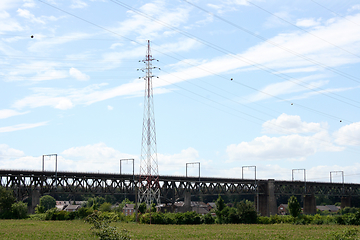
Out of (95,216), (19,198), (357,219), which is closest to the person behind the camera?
(95,216)

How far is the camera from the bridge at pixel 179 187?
81.8 metres

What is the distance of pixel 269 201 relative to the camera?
387ft

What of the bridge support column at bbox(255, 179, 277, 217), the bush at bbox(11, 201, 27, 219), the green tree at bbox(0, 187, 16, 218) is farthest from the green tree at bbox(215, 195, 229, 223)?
the bridge support column at bbox(255, 179, 277, 217)

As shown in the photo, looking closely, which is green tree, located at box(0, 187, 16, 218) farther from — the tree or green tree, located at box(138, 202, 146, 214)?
the tree

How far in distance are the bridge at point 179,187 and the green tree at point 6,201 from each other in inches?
223

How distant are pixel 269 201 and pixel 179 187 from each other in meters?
30.7

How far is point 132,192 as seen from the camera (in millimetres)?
96750

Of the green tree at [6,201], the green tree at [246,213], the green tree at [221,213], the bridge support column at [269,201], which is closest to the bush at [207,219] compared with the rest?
the green tree at [221,213]

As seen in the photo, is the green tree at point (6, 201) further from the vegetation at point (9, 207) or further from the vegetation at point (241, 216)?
the vegetation at point (241, 216)

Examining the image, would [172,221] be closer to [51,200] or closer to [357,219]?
[357,219]

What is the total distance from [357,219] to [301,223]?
27.6ft

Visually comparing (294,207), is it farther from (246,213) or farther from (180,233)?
(180,233)

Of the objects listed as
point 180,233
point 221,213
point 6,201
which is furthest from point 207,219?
point 6,201

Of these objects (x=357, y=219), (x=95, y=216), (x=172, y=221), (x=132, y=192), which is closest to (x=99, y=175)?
(x=132, y=192)
